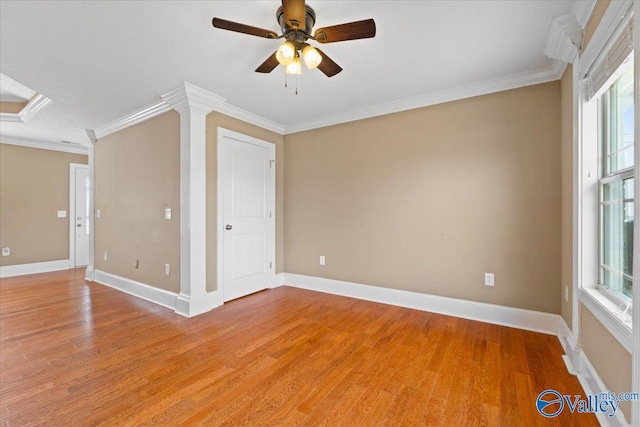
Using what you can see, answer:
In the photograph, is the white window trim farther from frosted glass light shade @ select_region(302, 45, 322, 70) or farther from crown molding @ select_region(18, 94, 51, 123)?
crown molding @ select_region(18, 94, 51, 123)

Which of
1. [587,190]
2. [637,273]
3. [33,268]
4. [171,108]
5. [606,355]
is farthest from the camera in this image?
[33,268]

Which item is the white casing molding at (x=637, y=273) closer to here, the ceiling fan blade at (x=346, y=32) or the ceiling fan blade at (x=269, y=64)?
the ceiling fan blade at (x=346, y=32)

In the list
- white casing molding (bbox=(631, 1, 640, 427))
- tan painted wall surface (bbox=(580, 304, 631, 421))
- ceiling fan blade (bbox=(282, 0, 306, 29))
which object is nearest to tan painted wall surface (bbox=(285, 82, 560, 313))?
tan painted wall surface (bbox=(580, 304, 631, 421))

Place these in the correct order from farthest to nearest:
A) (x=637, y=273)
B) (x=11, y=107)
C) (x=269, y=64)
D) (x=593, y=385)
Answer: (x=11, y=107) → (x=269, y=64) → (x=593, y=385) → (x=637, y=273)

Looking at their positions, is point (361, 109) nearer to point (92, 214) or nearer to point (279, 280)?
point (279, 280)

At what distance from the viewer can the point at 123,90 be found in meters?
2.92

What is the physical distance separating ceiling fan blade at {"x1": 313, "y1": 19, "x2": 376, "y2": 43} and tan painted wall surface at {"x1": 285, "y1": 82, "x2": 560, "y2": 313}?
174cm

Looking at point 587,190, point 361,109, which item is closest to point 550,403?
point 587,190

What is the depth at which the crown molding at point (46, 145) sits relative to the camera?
15.5 feet

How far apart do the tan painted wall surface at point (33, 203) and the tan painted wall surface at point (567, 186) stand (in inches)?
302

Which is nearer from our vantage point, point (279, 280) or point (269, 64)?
point (269, 64)

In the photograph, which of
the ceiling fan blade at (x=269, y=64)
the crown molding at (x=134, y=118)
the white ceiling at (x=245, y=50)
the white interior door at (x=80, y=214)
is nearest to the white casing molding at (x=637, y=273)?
the white ceiling at (x=245, y=50)

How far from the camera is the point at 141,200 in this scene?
3621 millimetres

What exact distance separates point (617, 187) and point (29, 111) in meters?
6.24
